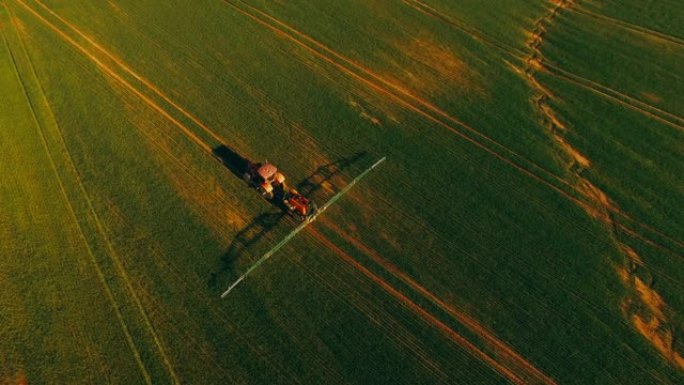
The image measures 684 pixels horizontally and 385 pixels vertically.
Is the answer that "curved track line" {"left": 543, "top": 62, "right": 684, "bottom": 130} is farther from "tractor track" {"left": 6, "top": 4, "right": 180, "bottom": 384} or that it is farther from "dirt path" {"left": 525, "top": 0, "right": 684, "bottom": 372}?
"tractor track" {"left": 6, "top": 4, "right": 180, "bottom": 384}

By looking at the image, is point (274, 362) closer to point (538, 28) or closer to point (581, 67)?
point (581, 67)

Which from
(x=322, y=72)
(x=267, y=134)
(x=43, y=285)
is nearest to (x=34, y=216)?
(x=43, y=285)

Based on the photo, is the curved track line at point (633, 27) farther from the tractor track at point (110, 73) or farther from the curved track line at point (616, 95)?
Answer: the tractor track at point (110, 73)

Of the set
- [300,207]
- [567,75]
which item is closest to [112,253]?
[300,207]

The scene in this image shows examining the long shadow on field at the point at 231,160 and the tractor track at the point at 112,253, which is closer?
the tractor track at the point at 112,253

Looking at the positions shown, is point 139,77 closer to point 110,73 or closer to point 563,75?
point 110,73

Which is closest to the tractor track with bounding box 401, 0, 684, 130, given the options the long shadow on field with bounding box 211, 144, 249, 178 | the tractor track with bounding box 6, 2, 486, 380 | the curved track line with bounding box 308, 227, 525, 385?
the long shadow on field with bounding box 211, 144, 249, 178

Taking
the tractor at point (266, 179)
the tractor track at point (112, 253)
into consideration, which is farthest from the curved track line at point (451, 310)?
the tractor track at point (112, 253)
